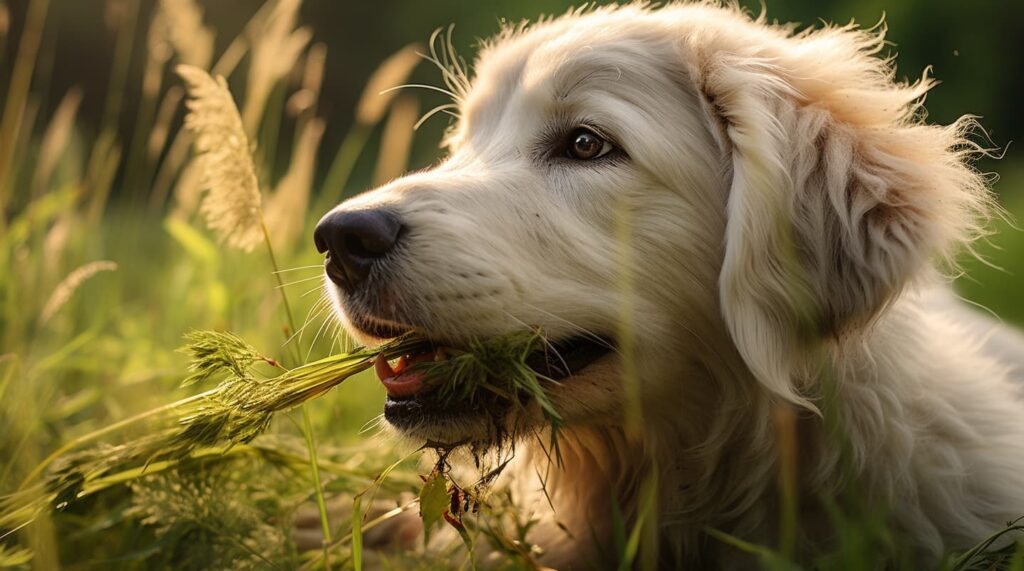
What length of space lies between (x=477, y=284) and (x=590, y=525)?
29.6 inches

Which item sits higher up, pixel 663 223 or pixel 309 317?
pixel 663 223

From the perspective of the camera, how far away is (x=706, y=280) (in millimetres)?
2393

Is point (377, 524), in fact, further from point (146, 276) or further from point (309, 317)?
point (146, 276)

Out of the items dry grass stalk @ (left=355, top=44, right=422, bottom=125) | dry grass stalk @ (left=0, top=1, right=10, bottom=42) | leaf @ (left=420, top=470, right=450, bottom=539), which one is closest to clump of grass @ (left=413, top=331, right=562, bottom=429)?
leaf @ (left=420, top=470, right=450, bottom=539)

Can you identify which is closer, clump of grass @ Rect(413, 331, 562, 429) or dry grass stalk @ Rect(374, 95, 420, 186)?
clump of grass @ Rect(413, 331, 562, 429)

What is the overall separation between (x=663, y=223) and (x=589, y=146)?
0.28 meters

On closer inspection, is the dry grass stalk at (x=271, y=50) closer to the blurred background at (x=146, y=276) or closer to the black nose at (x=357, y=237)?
the blurred background at (x=146, y=276)

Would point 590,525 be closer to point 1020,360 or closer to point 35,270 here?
point 1020,360

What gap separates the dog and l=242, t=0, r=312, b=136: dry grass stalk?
1417 mm

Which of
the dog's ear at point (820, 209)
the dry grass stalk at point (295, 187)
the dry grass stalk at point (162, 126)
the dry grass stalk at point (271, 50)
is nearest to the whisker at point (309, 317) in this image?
the dog's ear at point (820, 209)

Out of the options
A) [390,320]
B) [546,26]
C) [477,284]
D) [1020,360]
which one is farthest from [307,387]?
[1020,360]

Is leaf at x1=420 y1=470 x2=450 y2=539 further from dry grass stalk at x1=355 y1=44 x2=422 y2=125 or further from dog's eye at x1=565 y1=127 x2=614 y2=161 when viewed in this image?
dry grass stalk at x1=355 y1=44 x2=422 y2=125

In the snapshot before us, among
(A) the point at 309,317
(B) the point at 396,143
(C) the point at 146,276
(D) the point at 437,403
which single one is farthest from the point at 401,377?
(C) the point at 146,276

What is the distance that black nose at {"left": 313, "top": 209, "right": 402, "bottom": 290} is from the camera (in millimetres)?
2164
